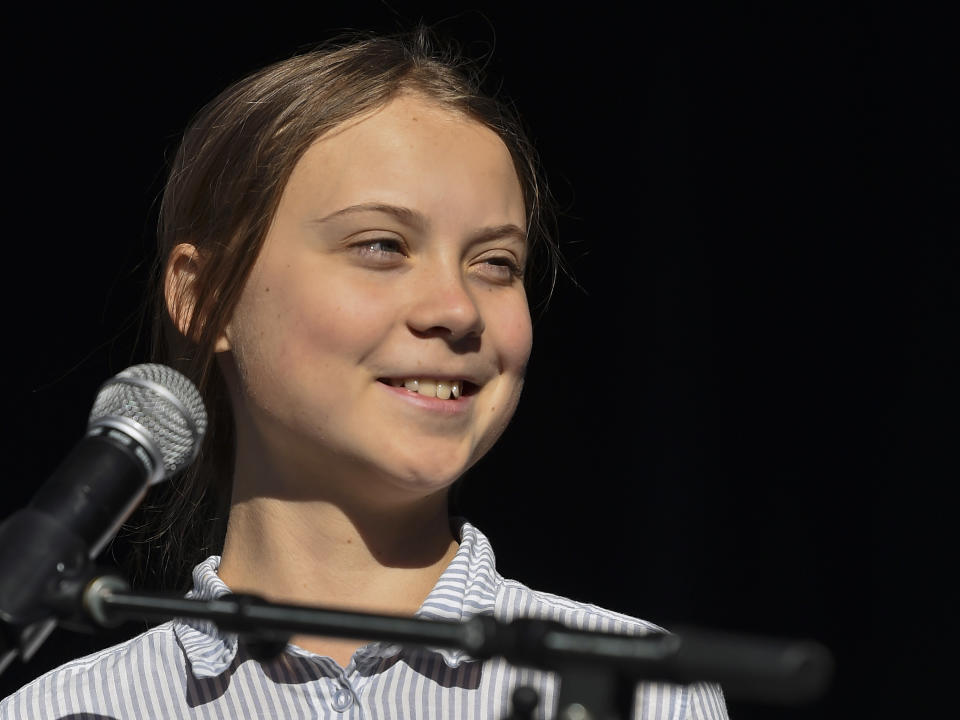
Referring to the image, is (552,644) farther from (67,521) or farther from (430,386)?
(430,386)

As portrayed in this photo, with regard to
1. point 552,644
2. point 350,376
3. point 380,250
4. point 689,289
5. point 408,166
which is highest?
point 689,289

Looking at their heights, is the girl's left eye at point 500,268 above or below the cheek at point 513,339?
above

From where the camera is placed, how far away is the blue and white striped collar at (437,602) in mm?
1371

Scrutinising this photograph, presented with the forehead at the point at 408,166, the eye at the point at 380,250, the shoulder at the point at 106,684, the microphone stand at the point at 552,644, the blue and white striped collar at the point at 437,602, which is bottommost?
the microphone stand at the point at 552,644

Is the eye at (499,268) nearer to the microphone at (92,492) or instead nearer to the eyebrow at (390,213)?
the eyebrow at (390,213)

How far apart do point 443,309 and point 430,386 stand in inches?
3.6

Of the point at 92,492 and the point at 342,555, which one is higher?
the point at 342,555

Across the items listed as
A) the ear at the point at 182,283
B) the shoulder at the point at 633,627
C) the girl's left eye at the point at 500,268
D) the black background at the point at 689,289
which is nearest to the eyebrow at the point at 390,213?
the girl's left eye at the point at 500,268

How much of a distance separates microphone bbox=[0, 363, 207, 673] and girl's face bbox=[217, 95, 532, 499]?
0.29 metres

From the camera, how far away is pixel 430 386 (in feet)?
4.46

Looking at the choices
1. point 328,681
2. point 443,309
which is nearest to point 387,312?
point 443,309

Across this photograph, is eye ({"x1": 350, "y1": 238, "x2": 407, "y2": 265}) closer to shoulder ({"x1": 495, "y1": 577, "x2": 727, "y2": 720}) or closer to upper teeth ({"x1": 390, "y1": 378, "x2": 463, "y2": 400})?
upper teeth ({"x1": 390, "y1": 378, "x2": 463, "y2": 400})

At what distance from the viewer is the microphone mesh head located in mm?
981

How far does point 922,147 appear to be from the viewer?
262 centimetres
